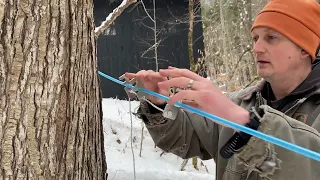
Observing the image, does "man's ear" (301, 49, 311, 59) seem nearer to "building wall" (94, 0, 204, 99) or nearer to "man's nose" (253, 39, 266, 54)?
"man's nose" (253, 39, 266, 54)

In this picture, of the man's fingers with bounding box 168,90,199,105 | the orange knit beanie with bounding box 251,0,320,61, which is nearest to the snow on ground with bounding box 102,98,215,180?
the orange knit beanie with bounding box 251,0,320,61

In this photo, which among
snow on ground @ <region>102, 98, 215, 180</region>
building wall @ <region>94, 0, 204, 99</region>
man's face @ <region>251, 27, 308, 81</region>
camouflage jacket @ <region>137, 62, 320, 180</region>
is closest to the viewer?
camouflage jacket @ <region>137, 62, 320, 180</region>

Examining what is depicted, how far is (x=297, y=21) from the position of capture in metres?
1.69

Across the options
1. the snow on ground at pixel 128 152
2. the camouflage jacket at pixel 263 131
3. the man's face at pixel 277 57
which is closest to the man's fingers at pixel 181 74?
the camouflage jacket at pixel 263 131

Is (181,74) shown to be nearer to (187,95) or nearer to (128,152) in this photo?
(187,95)

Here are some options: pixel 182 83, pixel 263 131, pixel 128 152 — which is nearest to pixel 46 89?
pixel 182 83

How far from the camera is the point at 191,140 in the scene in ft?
6.04

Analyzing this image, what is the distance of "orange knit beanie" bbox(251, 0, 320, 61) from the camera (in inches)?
65.5

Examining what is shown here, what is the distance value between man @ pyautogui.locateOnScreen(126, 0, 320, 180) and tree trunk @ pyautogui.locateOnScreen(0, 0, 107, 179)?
0.89 ft

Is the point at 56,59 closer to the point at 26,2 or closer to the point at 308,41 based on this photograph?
the point at 26,2

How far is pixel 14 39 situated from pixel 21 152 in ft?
1.03

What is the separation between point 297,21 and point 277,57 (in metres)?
0.18

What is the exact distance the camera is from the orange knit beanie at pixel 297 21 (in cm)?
166

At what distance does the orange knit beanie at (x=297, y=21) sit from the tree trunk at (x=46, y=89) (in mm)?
676
